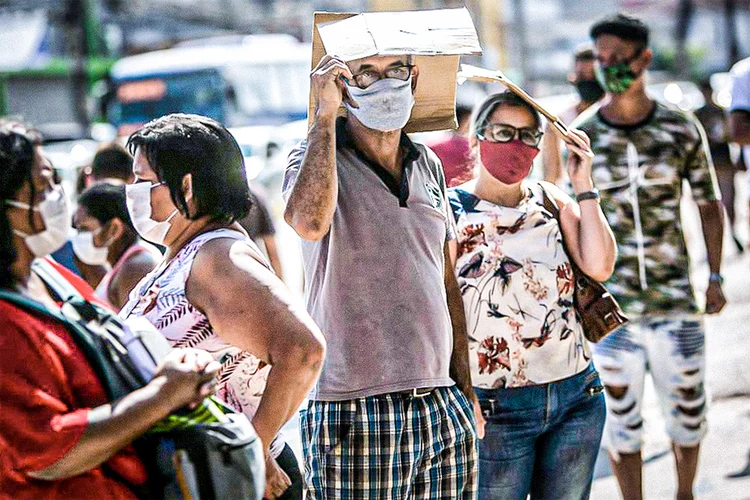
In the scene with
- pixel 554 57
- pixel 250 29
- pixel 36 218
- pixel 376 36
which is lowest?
pixel 554 57

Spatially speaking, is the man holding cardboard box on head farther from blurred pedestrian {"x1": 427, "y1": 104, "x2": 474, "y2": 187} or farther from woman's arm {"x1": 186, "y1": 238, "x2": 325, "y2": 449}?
blurred pedestrian {"x1": 427, "y1": 104, "x2": 474, "y2": 187}

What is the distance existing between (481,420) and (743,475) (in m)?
2.49

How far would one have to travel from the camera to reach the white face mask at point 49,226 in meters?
2.51

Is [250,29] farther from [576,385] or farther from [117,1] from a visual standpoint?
[576,385]

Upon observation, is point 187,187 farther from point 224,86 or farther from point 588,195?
point 224,86

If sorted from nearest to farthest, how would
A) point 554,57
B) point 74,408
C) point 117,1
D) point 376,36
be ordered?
point 74,408 → point 376,36 → point 117,1 → point 554,57

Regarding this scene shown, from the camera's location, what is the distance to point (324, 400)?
136 inches

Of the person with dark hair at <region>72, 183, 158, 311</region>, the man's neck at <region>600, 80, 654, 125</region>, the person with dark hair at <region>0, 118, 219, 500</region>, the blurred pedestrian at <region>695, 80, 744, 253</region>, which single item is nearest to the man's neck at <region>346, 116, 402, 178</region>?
the person with dark hair at <region>0, 118, 219, 500</region>

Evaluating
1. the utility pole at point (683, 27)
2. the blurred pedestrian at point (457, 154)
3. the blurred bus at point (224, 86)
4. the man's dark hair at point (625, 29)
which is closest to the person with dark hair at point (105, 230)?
the blurred pedestrian at point (457, 154)

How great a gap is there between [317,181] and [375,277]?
324 mm

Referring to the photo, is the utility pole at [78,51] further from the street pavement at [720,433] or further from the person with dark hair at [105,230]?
the person with dark hair at [105,230]

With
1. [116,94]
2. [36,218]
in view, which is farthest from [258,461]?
[116,94]

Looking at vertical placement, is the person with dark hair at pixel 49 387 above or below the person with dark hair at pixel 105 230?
above

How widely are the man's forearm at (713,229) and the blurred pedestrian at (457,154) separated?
106cm
